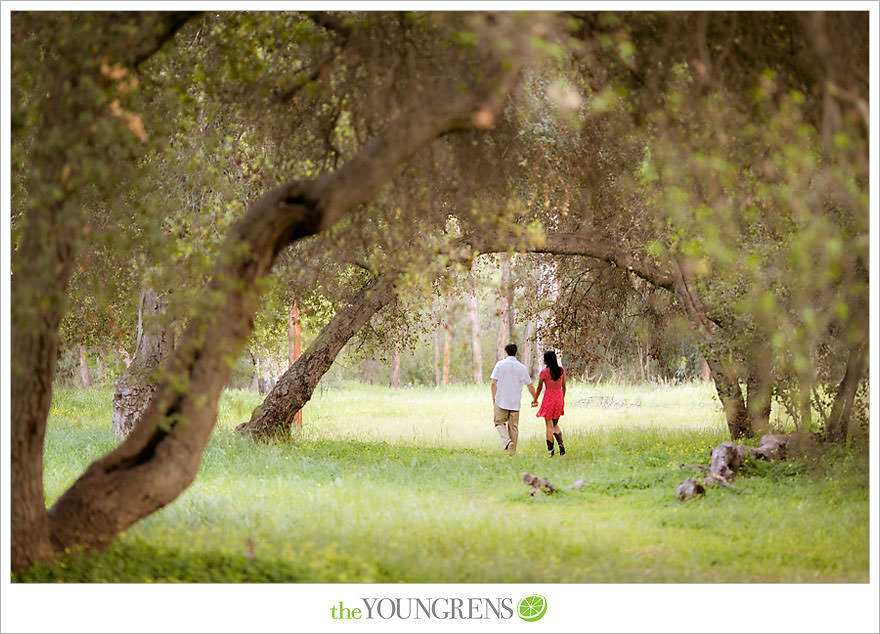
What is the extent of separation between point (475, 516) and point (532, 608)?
2.75 metres

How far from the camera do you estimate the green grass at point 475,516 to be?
695 cm

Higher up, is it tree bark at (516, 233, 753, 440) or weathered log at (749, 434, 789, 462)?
tree bark at (516, 233, 753, 440)

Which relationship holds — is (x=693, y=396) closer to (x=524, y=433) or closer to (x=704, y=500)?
(x=524, y=433)

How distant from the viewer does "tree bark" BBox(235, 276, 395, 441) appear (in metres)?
15.2

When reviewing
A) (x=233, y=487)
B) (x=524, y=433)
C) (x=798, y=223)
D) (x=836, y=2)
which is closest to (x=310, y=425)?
(x=524, y=433)

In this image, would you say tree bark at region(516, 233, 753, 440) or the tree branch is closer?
the tree branch

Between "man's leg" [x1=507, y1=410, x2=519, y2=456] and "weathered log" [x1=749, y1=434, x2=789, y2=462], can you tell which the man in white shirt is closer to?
"man's leg" [x1=507, y1=410, x2=519, y2=456]

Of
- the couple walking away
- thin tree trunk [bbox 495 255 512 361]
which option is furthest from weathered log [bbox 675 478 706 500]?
thin tree trunk [bbox 495 255 512 361]

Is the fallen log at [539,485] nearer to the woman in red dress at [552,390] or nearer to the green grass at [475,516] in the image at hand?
the green grass at [475,516]

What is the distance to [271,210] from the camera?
255 inches

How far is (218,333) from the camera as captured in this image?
21.3 feet

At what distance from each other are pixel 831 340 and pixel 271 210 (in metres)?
7.61

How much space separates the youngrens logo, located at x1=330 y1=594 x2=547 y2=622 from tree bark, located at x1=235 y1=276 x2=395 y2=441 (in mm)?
8922

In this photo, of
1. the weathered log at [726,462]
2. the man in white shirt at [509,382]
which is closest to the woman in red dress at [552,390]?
the man in white shirt at [509,382]
